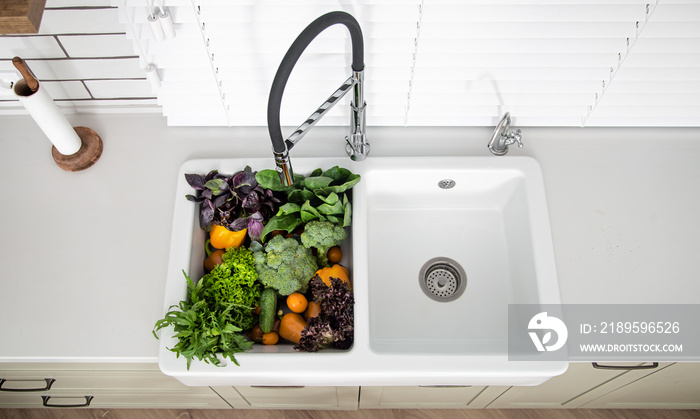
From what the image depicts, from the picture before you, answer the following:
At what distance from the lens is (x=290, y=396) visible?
1.45 m

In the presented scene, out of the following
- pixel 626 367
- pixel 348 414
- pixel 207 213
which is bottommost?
pixel 348 414

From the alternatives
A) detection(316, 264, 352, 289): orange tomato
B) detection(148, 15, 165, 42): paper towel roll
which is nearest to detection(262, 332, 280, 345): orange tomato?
A: detection(316, 264, 352, 289): orange tomato

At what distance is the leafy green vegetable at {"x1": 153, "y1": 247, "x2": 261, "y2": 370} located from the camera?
3.20ft

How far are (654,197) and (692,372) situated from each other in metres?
0.43

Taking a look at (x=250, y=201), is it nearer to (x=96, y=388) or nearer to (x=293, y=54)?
(x=293, y=54)

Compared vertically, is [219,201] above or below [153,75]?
below

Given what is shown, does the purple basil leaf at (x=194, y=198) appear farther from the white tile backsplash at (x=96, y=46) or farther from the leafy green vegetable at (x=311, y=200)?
the white tile backsplash at (x=96, y=46)

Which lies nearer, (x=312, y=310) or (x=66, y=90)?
(x=312, y=310)

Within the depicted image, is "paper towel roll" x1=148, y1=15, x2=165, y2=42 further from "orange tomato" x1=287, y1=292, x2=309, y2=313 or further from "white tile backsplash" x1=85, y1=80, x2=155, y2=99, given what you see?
"orange tomato" x1=287, y1=292, x2=309, y2=313

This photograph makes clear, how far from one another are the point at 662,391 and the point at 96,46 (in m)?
1.75

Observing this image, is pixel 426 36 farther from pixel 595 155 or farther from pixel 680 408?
pixel 680 408

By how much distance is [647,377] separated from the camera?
125cm

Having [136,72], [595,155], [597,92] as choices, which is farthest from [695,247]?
[136,72]

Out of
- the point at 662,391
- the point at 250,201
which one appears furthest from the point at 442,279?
the point at 662,391
